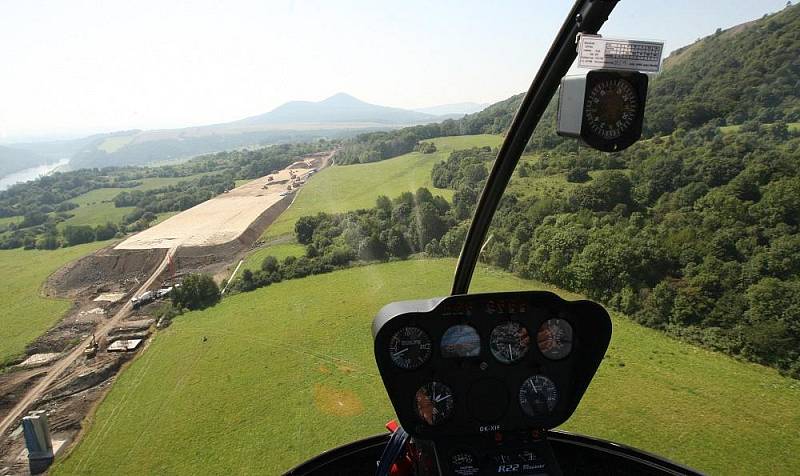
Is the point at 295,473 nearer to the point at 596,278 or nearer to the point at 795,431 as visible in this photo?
the point at 596,278

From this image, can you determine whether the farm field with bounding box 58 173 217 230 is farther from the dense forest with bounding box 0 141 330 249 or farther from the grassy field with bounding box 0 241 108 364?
the grassy field with bounding box 0 241 108 364

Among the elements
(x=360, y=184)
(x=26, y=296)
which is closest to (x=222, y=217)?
(x=360, y=184)

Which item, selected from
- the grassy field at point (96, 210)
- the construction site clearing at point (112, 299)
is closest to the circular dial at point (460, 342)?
the construction site clearing at point (112, 299)

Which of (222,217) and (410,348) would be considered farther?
(222,217)

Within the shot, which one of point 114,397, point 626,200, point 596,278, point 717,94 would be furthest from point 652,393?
point 114,397

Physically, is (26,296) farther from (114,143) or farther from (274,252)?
(114,143)

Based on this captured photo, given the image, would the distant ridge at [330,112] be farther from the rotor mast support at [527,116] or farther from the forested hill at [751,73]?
the rotor mast support at [527,116]

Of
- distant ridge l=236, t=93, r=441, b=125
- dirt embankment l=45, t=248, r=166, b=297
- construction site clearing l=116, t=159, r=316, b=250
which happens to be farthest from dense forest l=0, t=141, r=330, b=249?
distant ridge l=236, t=93, r=441, b=125
